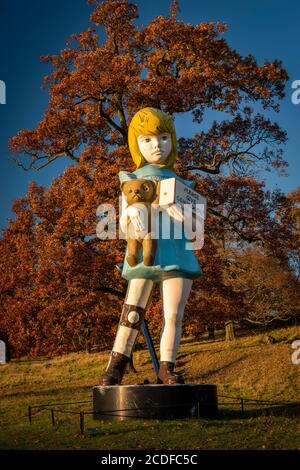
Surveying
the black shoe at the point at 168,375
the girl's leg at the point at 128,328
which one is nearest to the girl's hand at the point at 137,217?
the girl's leg at the point at 128,328

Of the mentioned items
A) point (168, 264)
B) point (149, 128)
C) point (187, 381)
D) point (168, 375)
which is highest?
point (149, 128)

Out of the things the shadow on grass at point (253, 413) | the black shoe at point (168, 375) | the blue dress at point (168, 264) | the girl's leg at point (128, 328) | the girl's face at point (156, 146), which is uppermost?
the girl's face at point (156, 146)

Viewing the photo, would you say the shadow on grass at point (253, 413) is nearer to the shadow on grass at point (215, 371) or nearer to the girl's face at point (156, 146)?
the girl's face at point (156, 146)

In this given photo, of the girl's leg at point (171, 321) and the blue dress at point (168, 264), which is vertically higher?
the blue dress at point (168, 264)

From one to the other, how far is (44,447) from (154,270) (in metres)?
2.76

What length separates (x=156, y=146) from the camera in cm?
900

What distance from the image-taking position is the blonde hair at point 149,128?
352 inches

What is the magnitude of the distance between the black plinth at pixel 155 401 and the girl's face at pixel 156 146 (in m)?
3.39

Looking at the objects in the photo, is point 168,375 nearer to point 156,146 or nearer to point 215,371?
point 156,146

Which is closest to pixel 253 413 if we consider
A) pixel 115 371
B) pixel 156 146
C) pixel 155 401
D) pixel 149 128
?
pixel 155 401

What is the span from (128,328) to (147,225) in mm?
1505

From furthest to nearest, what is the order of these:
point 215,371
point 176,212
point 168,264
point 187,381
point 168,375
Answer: point 215,371
point 187,381
point 176,212
point 168,264
point 168,375
